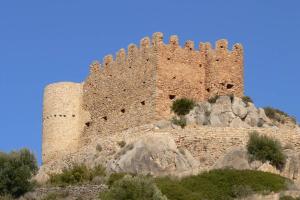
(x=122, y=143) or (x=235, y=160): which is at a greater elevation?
(x=122, y=143)

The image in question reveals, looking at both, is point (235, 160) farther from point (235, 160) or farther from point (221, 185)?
point (221, 185)

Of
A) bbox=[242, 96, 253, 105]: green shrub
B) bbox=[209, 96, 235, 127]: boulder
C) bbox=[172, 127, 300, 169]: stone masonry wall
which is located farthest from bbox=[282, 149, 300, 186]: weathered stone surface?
bbox=[242, 96, 253, 105]: green shrub

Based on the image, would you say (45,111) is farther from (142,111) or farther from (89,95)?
(142,111)

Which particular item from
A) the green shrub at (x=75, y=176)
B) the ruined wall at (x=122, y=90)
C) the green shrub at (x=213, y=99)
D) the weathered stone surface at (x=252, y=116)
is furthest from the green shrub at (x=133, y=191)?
the green shrub at (x=213, y=99)

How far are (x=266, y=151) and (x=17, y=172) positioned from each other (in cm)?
1020

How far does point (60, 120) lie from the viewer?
51500mm

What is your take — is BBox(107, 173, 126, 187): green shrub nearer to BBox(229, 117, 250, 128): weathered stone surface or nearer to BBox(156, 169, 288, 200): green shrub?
BBox(156, 169, 288, 200): green shrub

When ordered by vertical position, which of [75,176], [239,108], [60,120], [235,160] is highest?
[60,120]

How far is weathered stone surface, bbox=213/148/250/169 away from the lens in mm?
43938

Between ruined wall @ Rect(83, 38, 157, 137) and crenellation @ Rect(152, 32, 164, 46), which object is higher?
crenellation @ Rect(152, 32, 164, 46)

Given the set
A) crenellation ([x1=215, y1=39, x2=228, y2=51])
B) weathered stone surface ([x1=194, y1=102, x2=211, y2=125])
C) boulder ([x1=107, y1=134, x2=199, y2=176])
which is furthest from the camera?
crenellation ([x1=215, y1=39, x2=228, y2=51])

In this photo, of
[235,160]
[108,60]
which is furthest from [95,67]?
Result: [235,160]

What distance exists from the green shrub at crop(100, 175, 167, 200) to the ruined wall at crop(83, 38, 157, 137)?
12827mm

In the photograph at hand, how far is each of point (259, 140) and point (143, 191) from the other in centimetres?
1091
